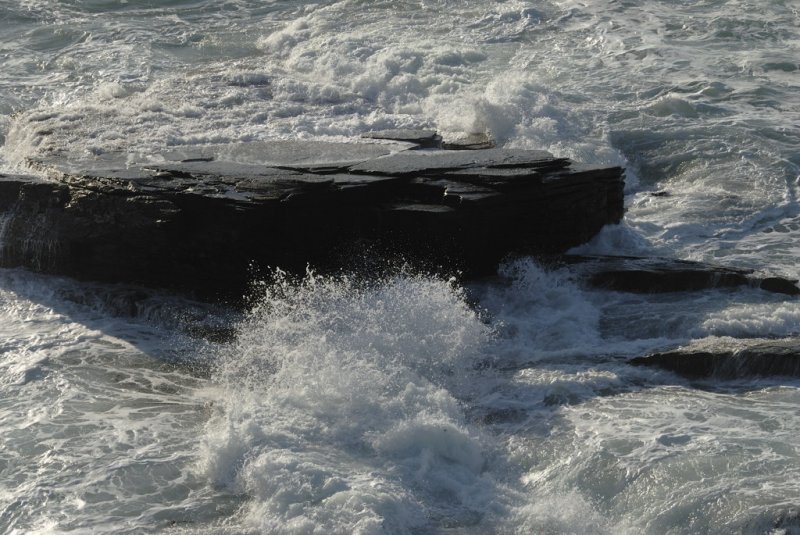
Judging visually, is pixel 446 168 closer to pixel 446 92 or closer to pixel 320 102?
pixel 320 102

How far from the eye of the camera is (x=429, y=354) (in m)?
8.12

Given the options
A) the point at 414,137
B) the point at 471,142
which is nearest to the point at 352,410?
the point at 414,137

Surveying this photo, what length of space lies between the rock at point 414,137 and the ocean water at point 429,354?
439 millimetres

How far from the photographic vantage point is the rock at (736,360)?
7.38 m

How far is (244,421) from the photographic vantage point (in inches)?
279

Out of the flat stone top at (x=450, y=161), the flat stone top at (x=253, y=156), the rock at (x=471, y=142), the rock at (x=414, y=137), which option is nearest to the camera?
the flat stone top at (x=450, y=161)

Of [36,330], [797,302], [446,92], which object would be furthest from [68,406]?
[446,92]

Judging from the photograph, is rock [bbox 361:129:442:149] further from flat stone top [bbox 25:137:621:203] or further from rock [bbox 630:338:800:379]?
rock [bbox 630:338:800:379]

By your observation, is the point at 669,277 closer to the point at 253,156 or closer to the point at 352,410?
the point at 352,410

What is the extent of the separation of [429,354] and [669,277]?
2212 mm

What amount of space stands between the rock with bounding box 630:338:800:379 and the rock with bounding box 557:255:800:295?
120 centimetres

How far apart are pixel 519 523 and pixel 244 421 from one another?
201 centimetres

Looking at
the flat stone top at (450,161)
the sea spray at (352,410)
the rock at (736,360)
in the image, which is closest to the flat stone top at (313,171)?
the flat stone top at (450,161)

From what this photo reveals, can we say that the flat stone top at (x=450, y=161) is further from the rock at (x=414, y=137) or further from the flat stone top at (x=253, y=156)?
the rock at (x=414, y=137)
